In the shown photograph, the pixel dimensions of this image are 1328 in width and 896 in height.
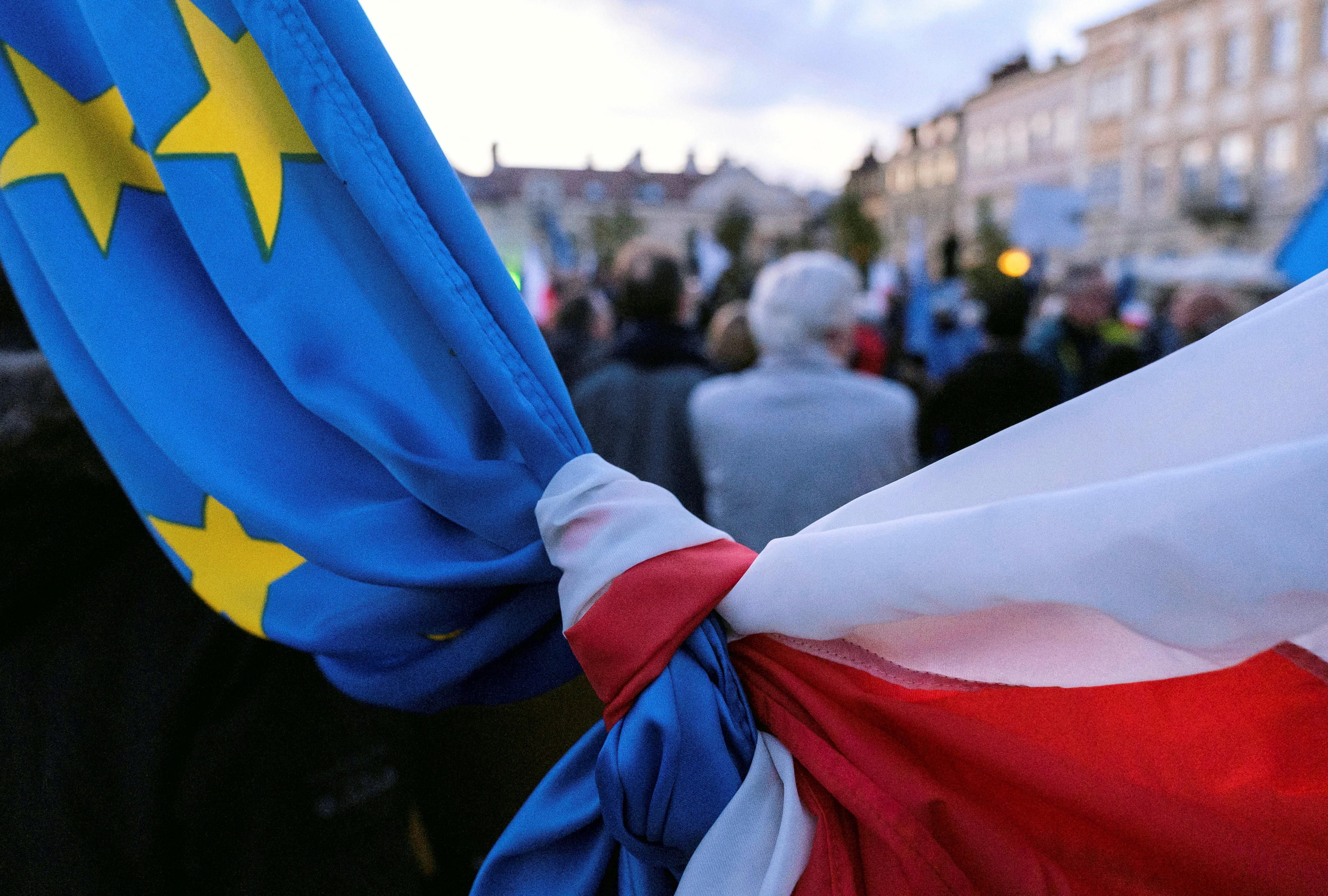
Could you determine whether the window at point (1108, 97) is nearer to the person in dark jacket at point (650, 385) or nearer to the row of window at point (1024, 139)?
the row of window at point (1024, 139)

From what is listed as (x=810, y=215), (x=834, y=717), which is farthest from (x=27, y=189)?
(x=810, y=215)

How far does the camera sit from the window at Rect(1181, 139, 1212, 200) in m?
24.5

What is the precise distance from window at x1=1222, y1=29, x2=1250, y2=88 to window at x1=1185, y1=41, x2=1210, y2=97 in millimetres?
533

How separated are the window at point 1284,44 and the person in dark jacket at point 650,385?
25.7 m

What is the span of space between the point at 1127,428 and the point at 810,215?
177 feet

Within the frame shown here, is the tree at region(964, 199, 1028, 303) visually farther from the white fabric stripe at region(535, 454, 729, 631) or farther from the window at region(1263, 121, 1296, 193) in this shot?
the white fabric stripe at region(535, 454, 729, 631)

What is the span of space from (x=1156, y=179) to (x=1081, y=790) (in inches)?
1214

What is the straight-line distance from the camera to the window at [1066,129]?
3006 centimetres

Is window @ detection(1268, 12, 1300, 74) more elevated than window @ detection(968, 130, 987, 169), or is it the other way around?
window @ detection(1268, 12, 1300, 74)

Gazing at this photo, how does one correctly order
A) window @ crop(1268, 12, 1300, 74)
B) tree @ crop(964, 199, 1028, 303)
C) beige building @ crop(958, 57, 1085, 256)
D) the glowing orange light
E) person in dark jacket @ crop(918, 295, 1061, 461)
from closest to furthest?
person in dark jacket @ crop(918, 295, 1061, 461) → the glowing orange light → tree @ crop(964, 199, 1028, 303) → window @ crop(1268, 12, 1300, 74) → beige building @ crop(958, 57, 1085, 256)

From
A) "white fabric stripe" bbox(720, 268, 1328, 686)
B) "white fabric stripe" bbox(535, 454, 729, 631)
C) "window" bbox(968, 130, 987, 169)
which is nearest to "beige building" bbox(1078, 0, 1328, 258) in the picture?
"window" bbox(968, 130, 987, 169)

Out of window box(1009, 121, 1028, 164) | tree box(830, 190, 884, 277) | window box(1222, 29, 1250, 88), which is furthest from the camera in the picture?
tree box(830, 190, 884, 277)

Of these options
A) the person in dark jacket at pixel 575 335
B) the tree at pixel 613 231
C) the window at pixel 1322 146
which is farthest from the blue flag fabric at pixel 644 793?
the tree at pixel 613 231

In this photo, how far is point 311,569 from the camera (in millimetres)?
980
